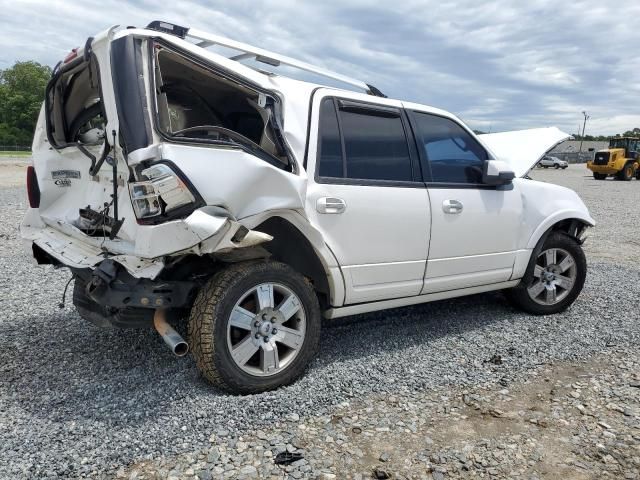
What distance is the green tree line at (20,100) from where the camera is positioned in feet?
236

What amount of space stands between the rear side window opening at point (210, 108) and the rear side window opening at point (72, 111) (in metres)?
0.59

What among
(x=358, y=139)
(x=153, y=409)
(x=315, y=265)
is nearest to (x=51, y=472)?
(x=153, y=409)

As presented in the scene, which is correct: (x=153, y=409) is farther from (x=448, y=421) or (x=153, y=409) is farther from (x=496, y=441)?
(x=496, y=441)

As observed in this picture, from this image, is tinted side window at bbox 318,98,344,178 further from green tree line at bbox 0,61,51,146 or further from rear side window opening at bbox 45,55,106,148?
green tree line at bbox 0,61,51,146

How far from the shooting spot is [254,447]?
2758 mm

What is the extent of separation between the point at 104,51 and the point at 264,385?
7.21 feet

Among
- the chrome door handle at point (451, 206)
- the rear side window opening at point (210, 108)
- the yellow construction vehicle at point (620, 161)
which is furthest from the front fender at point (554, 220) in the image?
the yellow construction vehicle at point (620, 161)

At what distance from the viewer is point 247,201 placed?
10.0ft

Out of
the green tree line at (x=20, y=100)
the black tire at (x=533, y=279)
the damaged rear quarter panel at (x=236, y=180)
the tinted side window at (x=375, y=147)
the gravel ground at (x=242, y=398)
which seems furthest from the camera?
the green tree line at (x=20, y=100)

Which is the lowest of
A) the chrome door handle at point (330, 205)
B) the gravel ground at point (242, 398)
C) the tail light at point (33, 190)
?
the gravel ground at point (242, 398)

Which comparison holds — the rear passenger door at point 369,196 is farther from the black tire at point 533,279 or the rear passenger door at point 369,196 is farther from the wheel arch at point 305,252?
the black tire at point 533,279

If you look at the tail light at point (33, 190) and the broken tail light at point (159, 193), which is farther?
the tail light at point (33, 190)

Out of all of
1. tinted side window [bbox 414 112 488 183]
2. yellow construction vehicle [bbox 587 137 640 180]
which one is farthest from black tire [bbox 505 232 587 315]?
yellow construction vehicle [bbox 587 137 640 180]

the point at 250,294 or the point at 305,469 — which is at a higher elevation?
the point at 250,294
